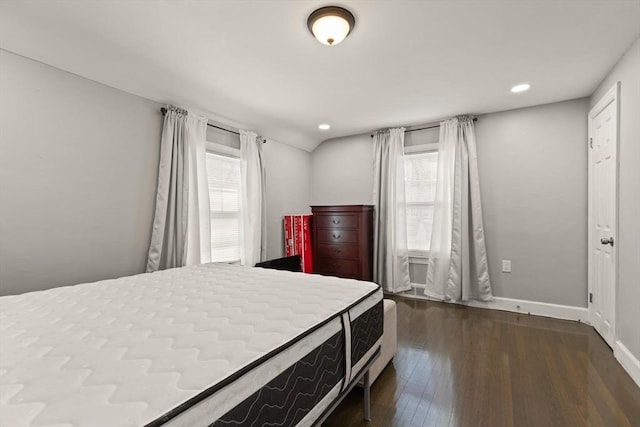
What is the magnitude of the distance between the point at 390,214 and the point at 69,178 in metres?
3.35

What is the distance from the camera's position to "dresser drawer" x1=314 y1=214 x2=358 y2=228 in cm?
378

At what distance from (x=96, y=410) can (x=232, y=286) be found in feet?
3.58

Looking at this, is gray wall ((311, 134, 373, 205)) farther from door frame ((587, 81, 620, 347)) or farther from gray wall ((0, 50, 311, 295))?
gray wall ((0, 50, 311, 295))

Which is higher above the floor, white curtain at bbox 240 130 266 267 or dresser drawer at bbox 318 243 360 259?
white curtain at bbox 240 130 266 267

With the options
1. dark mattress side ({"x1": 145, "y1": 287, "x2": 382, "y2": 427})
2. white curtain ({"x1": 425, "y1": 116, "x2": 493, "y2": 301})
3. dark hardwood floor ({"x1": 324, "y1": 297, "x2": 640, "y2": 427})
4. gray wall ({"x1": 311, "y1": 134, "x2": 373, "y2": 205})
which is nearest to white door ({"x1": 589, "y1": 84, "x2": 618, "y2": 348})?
dark hardwood floor ({"x1": 324, "y1": 297, "x2": 640, "y2": 427})

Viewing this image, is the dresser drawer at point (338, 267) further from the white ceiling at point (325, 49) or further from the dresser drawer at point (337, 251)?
the white ceiling at point (325, 49)

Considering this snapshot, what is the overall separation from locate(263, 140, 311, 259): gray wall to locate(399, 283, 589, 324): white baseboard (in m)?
2.58

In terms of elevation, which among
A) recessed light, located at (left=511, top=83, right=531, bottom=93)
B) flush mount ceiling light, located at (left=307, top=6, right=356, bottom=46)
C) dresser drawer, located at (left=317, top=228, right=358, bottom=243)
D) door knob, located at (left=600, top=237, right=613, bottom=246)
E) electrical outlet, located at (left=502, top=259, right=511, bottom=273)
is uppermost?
recessed light, located at (left=511, top=83, right=531, bottom=93)

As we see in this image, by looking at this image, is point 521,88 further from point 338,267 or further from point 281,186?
point 281,186

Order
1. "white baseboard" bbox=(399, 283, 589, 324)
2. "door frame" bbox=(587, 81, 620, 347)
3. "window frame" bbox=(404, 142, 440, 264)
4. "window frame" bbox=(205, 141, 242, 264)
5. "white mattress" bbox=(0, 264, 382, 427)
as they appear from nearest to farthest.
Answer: "white mattress" bbox=(0, 264, 382, 427)
"door frame" bbox=(587, 81, 620, 347)
"white baseboard" bbox=(399, 283, 589, 324)
"window frame" bbox=(205, 141, 242, 264)
"window frame" bbox=(404, 142, 440, 264)

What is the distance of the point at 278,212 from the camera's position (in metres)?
4.10

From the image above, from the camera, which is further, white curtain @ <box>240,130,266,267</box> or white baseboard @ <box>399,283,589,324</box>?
white curtain @ <box>240,130,266,267</box>

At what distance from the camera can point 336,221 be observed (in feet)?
12.8

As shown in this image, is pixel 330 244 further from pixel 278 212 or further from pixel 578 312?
pixel 578 312
